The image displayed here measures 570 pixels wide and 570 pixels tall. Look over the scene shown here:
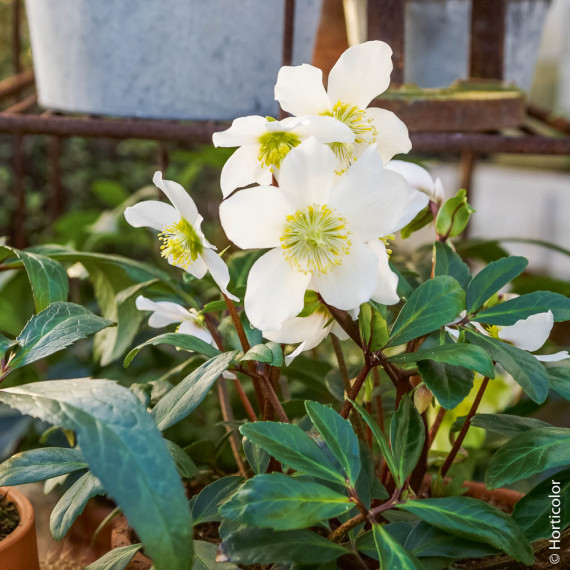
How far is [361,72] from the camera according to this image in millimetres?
481

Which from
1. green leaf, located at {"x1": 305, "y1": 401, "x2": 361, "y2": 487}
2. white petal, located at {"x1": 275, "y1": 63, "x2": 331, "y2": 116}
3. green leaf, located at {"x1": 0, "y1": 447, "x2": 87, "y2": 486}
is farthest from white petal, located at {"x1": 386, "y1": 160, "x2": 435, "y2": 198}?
green leaf, located at {"x1": 0, "y1": 447, "x2": 87, "y2": 486}

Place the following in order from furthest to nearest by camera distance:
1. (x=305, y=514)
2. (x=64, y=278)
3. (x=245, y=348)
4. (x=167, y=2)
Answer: (x=167, y=2) < (x=64, y=278) < (x=245, y=348) < (x=305, y=514)

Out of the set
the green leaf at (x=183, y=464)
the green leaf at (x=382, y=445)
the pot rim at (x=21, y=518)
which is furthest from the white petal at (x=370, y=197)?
the pot rim at (x=21, y=518)

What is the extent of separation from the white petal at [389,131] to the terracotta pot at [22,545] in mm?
385

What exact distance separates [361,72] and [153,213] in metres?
0.17

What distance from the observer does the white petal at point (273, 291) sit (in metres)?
0.43

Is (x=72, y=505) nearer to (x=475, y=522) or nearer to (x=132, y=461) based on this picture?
(x=132, y=461)

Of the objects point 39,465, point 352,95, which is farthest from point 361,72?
point 39,465

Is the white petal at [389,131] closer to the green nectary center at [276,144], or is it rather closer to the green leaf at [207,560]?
the green nectary center at [276,144]

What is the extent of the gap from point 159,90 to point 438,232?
0.43m

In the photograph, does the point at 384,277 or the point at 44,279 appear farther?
the point at 44,279

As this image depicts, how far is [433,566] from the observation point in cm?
46

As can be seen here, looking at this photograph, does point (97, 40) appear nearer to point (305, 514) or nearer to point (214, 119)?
point (214, 119)

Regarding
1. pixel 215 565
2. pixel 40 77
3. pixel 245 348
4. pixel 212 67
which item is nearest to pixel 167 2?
pixel 212 67
